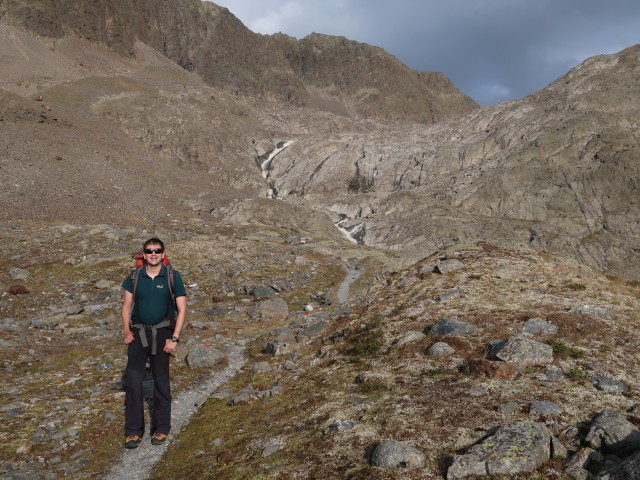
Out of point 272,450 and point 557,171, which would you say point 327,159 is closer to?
point 557,171

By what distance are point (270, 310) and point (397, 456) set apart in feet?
75.5

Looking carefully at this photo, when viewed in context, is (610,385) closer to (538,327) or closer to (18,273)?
(538,327)

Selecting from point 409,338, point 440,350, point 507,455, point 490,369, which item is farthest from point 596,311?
point 507,455

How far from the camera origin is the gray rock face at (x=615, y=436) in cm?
723

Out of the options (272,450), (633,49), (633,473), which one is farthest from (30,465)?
(633,49)

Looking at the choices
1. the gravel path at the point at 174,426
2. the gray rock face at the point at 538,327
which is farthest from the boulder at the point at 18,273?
the gray rock face at the point at 538,327

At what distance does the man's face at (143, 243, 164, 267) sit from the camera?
35.0ft

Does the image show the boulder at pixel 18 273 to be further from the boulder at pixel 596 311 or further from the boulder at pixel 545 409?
the boulder at pixel 596 311

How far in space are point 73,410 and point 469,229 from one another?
90.8 metres

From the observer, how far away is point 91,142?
92.2 meters

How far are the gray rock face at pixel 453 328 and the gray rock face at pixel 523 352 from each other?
2.43m

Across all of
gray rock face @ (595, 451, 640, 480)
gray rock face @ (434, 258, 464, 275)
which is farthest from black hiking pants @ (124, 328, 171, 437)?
gray rock face @ (434, 258, 464, 275)

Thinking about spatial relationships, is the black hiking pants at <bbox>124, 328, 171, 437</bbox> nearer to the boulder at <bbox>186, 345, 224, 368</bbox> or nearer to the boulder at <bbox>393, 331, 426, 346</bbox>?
the boulder at <bbox>186, 345, 224, 368</bbox>

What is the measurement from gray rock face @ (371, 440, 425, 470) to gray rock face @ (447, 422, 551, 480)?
771 millimetres
